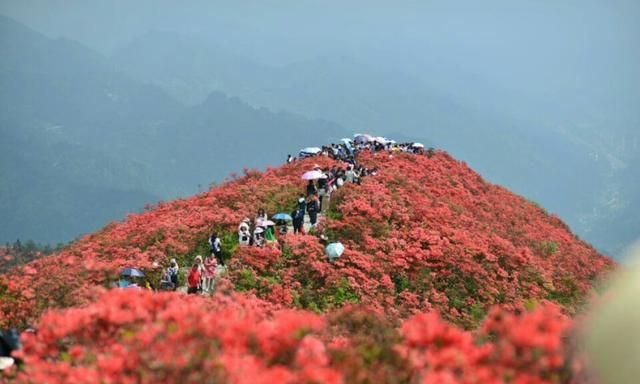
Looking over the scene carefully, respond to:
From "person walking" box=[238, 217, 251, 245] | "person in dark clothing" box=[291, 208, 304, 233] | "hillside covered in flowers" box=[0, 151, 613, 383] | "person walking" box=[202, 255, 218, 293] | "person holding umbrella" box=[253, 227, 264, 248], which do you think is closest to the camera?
"hillside covered in flowers" box=[0, 151, 613, 383]

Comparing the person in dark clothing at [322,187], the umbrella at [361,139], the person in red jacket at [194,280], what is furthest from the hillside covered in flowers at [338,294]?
the umbrella at [361,139]

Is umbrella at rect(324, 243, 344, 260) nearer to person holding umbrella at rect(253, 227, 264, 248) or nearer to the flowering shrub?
person holding umbrella at rect(253, 227, 264, 248)

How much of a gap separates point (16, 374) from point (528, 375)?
7294 mm

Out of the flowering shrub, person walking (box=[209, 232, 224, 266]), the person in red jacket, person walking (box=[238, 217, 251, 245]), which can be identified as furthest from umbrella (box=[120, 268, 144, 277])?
the flowering shrub

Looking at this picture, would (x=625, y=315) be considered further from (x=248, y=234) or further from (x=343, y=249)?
(x=248, y=234)

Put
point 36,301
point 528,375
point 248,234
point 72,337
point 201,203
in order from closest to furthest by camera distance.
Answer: point 528,375
point 72,337
point 36,301
point 248,234
point 201,203

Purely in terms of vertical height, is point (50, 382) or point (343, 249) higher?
point (343, 249)

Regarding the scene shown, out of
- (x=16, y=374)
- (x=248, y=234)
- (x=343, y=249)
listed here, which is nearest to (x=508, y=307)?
(x=343, y=249)

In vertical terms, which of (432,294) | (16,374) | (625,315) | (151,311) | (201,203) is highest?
(201,203)

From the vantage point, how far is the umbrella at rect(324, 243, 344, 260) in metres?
19.1

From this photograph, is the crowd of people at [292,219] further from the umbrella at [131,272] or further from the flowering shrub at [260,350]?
the flowering shrub at [260,350]

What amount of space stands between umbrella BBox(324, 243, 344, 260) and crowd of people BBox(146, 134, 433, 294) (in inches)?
47.7

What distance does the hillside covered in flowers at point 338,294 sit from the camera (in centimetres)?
602

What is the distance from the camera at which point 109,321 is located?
7625 mm
